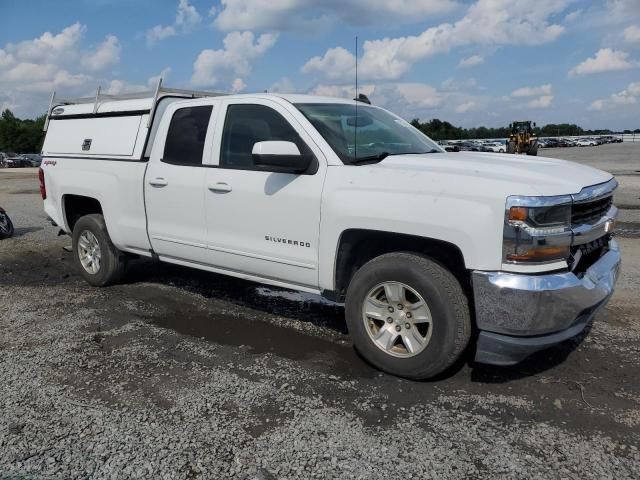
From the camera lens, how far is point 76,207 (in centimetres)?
675

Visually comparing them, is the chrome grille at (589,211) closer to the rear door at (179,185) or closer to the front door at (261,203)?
the front door at (261,203)

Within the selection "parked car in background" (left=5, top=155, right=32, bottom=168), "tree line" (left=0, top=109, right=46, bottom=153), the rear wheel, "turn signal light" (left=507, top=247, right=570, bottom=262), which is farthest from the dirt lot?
"tree line" (left=0, top=109, right=46, bottom=153)

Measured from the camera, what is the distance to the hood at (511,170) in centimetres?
339

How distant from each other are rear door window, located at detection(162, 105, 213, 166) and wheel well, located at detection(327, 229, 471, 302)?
66.6 inches

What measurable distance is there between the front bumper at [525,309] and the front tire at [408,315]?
18 cm

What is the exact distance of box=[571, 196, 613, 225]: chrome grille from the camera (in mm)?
3490

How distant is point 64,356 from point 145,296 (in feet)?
5.67

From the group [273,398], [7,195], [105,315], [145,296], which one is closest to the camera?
[273,398]

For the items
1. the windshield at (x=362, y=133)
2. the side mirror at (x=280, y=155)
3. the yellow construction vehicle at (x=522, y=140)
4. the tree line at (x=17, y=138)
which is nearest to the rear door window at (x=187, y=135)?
the windshield at (x=362, y=133)

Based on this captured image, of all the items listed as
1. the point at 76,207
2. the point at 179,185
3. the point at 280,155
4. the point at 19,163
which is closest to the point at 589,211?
the point at 280,155

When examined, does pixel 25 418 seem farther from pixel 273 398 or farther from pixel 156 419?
pixel 273 398

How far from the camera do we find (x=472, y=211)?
135 inches

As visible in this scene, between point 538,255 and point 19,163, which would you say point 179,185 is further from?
point 19,163

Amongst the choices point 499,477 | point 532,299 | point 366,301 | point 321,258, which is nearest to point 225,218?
point 321,258
